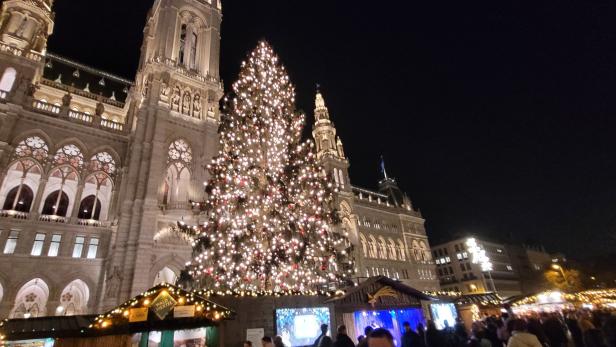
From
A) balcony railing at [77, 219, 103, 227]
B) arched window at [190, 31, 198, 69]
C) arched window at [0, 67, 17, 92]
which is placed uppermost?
arched window at [190, 31, 198, 69]

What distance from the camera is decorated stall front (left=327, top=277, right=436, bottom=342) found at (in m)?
12.7

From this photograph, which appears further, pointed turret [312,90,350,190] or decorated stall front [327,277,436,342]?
pointed turret [312,90,350,190]

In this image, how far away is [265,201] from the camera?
567 inches

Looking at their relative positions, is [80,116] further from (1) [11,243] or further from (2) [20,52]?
(1) [11,243]

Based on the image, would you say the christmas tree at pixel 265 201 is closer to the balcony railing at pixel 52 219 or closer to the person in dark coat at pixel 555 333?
the person in dark coat at pixel 555 333

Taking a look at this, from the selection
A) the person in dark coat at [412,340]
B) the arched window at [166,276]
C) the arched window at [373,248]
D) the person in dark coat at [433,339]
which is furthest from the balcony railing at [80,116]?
the arched window at [373,248]

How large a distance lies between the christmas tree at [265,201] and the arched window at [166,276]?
7794 millimetres

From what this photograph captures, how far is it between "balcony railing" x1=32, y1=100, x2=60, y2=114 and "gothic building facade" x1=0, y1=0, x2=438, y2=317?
5.6 inches

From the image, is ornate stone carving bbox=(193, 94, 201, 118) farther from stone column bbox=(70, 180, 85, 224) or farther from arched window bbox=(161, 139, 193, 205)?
stone column bbox=(70, 180, 85, 224)

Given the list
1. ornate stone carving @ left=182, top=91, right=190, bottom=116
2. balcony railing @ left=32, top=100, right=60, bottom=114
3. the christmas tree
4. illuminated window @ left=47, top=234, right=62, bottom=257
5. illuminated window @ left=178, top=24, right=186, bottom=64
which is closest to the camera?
the christmas tree

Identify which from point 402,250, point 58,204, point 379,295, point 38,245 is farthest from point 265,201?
point 402,250

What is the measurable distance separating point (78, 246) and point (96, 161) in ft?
24.8

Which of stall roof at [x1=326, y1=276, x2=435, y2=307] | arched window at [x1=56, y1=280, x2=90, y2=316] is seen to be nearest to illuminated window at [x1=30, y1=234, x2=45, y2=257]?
arched window at [x1=56, y1=280, x2=90, y2=316]

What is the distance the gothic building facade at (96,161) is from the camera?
22.0 metres
